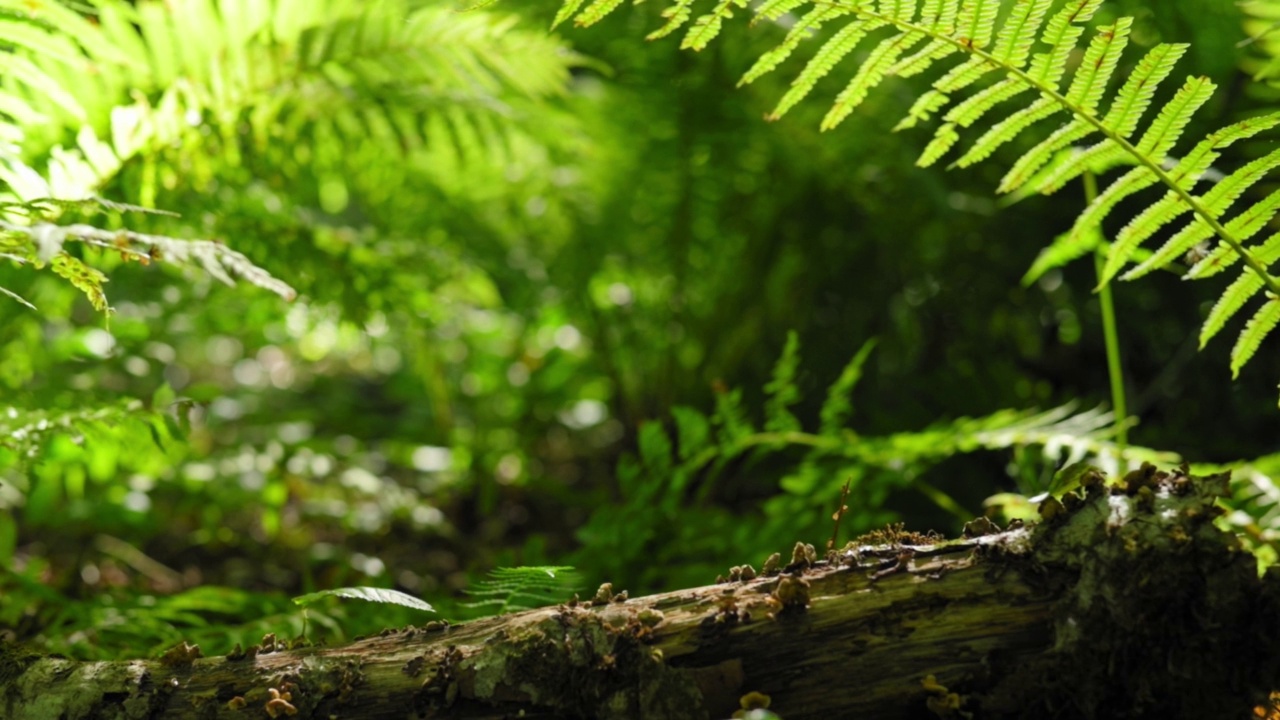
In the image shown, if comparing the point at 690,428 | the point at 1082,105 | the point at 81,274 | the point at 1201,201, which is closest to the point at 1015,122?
the point at 1082,105

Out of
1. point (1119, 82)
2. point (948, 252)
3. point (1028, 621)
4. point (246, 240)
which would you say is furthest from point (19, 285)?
point (1119, 82)

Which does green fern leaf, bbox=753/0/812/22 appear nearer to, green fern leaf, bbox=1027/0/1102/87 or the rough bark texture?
green fern leaf, bbox=1027/0/1102/87

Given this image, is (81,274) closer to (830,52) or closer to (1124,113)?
(830,52)

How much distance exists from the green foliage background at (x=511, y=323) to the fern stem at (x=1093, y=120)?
1.41 ft

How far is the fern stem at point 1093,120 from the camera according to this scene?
1081 millimetres

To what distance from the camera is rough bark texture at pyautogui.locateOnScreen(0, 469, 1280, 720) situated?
0.88 metres

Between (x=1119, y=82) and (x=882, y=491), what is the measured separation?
1105 mm

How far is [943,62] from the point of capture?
7.70ft

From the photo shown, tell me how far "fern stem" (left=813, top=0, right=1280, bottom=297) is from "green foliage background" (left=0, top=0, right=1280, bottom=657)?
429 millimetres

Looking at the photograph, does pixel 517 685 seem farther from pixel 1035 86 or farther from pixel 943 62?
pixel 943 62

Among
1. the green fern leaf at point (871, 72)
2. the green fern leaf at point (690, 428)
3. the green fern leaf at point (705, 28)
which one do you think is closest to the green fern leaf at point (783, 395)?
the green fern leaf at point (690, 428)

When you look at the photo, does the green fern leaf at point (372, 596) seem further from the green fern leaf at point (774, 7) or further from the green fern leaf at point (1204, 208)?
the green fern leaf at point (1204, 208)

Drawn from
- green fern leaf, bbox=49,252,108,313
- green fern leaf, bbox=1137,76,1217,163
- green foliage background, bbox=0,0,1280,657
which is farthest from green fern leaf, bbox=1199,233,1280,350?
green fern leaf, bbox=49,252,108,313

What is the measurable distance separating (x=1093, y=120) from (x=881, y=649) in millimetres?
659
